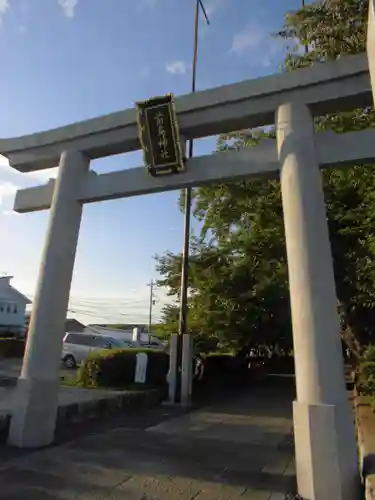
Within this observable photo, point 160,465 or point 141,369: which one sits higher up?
point 141,369

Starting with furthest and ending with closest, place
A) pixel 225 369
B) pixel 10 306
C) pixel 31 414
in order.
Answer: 1. pixel 10 306
2. pixel 225 369
3. pixel 31 414

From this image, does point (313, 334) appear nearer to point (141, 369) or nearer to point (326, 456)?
point (326, 456)

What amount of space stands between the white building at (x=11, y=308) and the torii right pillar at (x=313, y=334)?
120 ft

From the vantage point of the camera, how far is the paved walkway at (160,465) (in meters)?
4.16

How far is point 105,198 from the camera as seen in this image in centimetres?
654

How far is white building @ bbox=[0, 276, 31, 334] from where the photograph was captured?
123ft

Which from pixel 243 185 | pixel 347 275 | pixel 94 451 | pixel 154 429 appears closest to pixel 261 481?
pixel 94 451

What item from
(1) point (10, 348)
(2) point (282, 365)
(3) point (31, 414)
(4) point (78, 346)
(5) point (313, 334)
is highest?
(1) point (10, 348)

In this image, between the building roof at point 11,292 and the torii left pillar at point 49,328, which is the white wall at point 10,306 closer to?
the building roof at point 11,292

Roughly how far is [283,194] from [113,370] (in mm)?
8152

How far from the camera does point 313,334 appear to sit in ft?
14.5

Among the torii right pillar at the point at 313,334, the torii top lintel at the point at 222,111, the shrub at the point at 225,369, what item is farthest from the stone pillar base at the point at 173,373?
the torii right pillar at the point at 313,334

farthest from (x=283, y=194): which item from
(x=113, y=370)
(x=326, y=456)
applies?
(x=113, y=370)

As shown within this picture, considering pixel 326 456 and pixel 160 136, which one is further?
pixel 160 136
